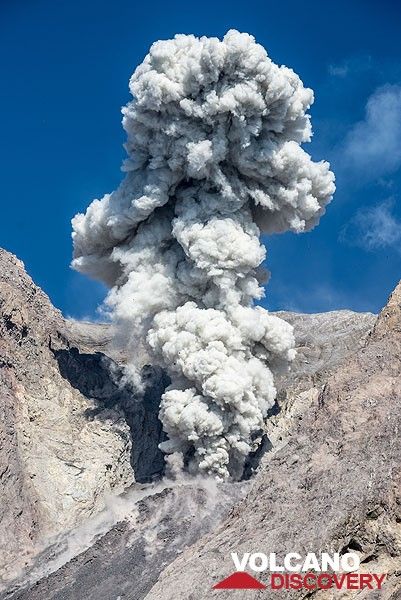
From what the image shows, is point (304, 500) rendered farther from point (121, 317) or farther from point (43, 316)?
point (43, 316)

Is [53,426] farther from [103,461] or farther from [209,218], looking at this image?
[209,218]

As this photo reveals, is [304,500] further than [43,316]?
No

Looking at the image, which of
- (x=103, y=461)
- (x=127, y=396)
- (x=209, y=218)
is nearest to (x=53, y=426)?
(x=103, y=461)

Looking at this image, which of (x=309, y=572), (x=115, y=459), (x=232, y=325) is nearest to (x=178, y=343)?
(x=232, y=325)

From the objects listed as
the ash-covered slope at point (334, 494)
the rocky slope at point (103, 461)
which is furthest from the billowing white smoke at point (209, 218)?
the ash-covered slope at point (334, 494)

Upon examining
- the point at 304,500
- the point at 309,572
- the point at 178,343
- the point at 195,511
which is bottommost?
the point at 309,572

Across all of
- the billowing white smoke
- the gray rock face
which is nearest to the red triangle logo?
the gray rock face

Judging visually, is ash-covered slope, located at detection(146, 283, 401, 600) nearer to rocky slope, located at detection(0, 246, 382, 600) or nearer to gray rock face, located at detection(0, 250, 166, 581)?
rocky slope, located at detection(0, 246, 382, 600)
